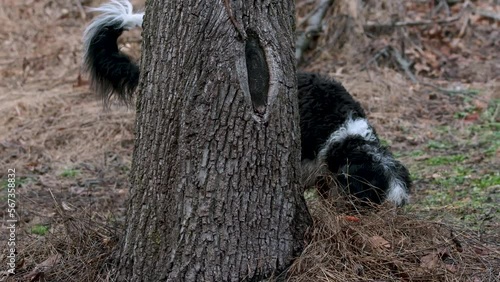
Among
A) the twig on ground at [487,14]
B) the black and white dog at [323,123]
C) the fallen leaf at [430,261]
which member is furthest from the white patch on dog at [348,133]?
the twig on ground at [487,14]

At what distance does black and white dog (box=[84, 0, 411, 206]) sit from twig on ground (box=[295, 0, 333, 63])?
443 cm

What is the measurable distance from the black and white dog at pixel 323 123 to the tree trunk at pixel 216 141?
4.70ft

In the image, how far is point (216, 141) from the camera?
359 centimetres

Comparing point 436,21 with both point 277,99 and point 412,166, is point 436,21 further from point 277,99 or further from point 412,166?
point 277,99

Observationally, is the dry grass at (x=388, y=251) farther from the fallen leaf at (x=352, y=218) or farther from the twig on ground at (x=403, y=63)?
the twig on ground at (x=403, y=63)

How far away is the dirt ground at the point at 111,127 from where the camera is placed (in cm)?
562

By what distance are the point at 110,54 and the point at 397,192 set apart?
99.0 inches

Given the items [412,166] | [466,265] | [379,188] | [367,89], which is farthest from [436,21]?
[466,265]

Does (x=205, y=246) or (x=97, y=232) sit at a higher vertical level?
(x=205, y=246)

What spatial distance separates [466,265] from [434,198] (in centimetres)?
203

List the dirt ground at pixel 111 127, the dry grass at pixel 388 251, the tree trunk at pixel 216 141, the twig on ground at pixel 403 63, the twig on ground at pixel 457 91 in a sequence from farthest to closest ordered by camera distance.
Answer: the twig on ground at pixel 403 63, the twig on ground at pixel 457 91, the dirt ground at pixel 111 127, the dry grass at pixel 388 251, the tree trunk at pixel 216 141

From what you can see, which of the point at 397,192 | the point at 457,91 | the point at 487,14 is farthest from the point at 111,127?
the point at 487,14

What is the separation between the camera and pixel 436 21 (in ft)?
36.5

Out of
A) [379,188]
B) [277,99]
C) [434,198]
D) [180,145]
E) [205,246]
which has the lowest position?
[434,198]
